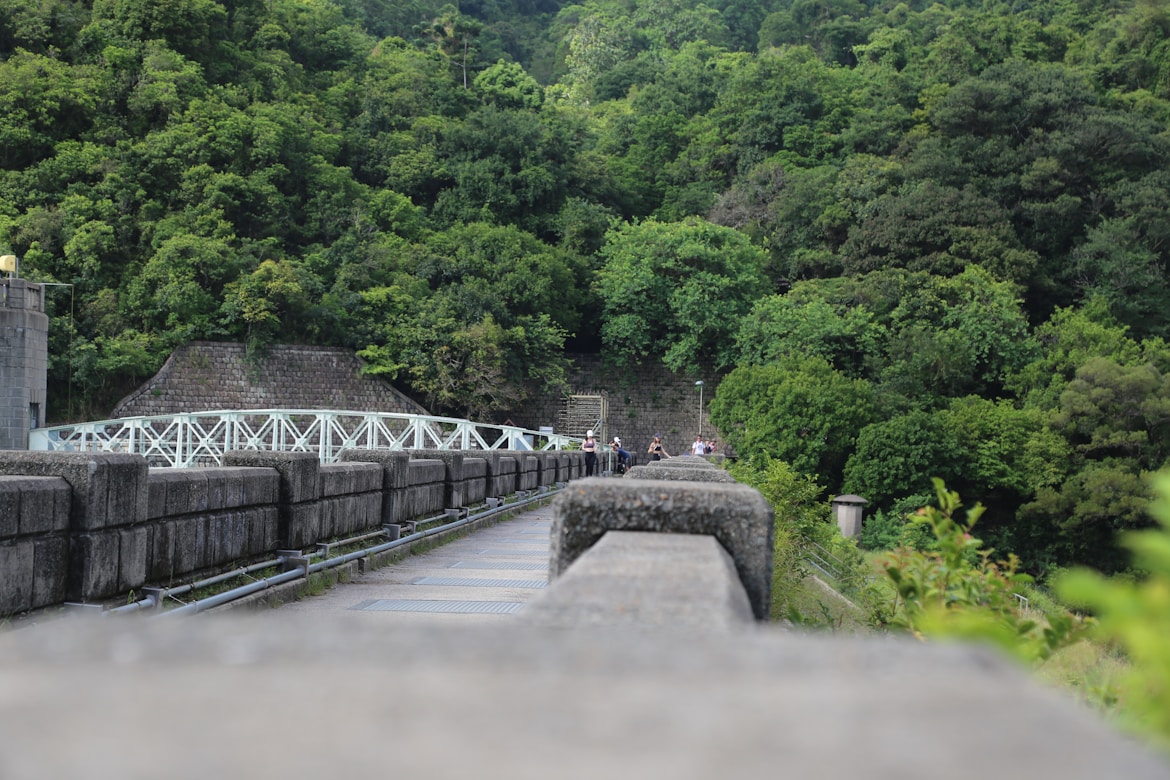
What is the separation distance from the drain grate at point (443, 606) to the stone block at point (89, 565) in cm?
210

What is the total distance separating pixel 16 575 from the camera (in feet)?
15.3

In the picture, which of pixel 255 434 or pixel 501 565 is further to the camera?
pixel 255 434

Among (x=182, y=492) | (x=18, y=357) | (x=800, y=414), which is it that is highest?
(x=18, y=357)

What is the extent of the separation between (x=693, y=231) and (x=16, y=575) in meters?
44.9

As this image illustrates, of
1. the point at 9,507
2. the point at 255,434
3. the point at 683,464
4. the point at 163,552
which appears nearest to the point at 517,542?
the point at 683,464

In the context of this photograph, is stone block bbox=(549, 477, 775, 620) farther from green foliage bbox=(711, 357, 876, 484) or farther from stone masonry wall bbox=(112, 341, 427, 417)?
stone masonry wall bbox=(112, 341, 427, 417)

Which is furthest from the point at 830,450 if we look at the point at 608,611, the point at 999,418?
the point at 608,611

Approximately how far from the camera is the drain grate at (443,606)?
22.9 ft

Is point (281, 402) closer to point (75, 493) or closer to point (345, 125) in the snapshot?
point (345, 125)

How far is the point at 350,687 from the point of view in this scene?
1.03 metres

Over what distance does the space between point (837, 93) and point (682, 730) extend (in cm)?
6160

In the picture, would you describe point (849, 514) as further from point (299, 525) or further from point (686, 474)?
point (686, 474)

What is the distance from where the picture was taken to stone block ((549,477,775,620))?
271cm

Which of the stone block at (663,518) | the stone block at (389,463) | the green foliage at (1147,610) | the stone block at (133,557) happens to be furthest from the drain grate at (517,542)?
the green foliage at (1147,610)
